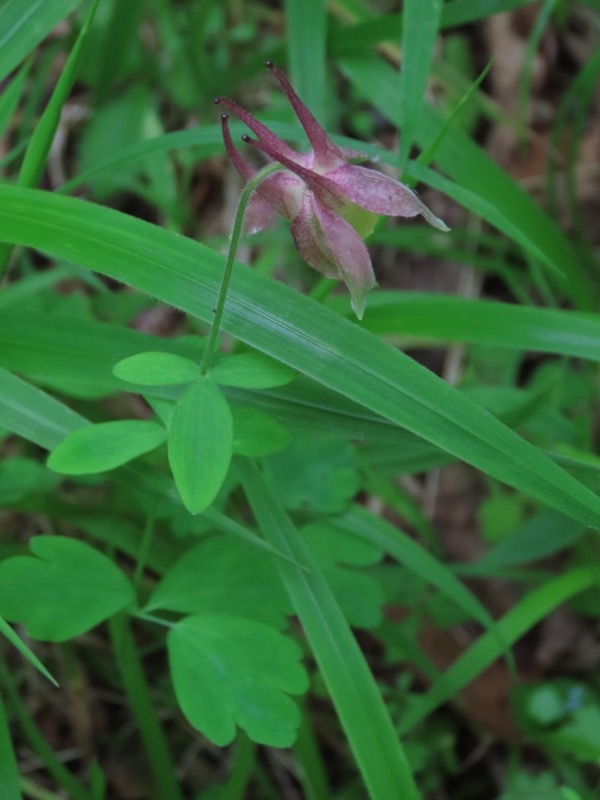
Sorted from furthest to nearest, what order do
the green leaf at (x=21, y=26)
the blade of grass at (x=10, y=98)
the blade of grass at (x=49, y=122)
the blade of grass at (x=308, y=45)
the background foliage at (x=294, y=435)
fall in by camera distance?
the blade of grass at (x=308, y=45)
the blade of grass at (x=10, y=98)
the green leaf at (x=21, y=26)
the blade of grass at (x=49, y=122)
the background foliage at (x=294, y=435)

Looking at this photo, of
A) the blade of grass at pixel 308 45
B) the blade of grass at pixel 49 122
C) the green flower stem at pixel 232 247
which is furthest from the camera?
the blade of grass at pixel 308 45

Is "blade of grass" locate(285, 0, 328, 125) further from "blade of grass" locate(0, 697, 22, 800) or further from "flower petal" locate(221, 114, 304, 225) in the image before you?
"blade of grass" locate(0, 697, 22, 800)

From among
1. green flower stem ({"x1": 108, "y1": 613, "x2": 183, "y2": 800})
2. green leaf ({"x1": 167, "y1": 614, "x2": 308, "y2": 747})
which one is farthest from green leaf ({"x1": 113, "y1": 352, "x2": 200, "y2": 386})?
green flower stem ({"x1": 108, "y1": 613, "x2": 183, "y2": 800})

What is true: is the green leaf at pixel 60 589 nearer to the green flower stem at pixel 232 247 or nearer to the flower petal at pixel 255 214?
the green flower stem at pixel 232 247

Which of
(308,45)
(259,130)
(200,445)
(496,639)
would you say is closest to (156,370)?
(200,445)

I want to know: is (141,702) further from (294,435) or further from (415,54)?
(415,54)

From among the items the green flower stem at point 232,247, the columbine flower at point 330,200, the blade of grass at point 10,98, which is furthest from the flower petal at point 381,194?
the blade of grass at point 10,98

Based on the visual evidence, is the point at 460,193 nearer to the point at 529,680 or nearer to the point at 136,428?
the point at 136,428
